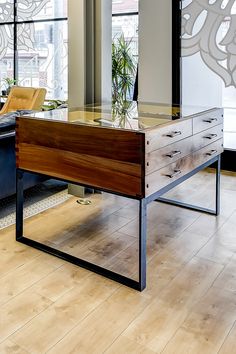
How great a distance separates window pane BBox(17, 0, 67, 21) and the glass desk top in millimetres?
4122

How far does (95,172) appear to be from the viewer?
88.9 inches

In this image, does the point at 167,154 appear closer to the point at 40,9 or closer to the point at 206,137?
the point at 206,137

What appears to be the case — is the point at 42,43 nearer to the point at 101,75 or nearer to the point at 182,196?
the point at 101,75

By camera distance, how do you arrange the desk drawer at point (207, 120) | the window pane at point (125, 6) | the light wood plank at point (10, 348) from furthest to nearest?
the window pane at point (125, 6) < the desk drawer at point (207, 120) < the light wood plank at point (10, 348)

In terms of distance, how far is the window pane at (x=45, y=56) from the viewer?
21.7 ft

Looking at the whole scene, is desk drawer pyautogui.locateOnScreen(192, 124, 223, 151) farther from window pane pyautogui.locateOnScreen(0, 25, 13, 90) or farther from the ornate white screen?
window pane pyautogui.locateOnScreen(0, 25, 13, 90)

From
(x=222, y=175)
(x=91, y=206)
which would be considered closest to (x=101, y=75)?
(x=91, y=206)

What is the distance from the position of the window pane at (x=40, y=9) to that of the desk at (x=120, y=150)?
14.2ft

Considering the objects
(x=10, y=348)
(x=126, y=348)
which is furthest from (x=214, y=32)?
(x=10, y=348)

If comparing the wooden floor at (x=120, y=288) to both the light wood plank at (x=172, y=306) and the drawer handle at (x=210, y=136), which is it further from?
the drawer handle at (x=210, y=136)

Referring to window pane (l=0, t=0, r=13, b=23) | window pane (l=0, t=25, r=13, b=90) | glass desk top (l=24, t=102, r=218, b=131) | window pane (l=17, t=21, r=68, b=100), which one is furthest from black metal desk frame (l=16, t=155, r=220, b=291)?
window pane (l=0, t=0, r=13, b=23)

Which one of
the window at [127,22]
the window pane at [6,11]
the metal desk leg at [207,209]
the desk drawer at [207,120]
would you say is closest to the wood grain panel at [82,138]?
the desk drawer at [207,120]

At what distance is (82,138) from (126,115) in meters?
0.46

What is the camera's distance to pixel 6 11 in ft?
23.4
